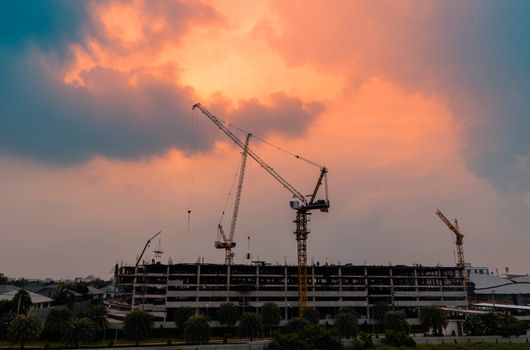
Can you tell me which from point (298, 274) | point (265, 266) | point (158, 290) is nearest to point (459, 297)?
point (298, 274)

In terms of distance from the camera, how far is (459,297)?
6496 inches

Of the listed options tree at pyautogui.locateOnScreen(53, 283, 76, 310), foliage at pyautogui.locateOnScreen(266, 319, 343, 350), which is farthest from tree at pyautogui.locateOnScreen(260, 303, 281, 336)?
tree at pyautogui.locateOnScreen(53, 283, 76, 310)

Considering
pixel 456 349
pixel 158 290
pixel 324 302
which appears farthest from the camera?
pixel 324 302

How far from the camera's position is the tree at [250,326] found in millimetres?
104562

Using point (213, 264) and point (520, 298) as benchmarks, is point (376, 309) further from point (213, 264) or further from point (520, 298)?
point (520, 298)

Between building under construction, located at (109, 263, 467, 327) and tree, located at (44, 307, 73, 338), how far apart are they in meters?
27.2

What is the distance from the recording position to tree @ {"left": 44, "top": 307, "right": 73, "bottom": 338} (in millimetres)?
107562

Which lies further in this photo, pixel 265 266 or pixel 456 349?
pixel 265 266

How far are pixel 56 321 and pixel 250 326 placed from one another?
5022cm

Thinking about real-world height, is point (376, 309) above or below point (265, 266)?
below

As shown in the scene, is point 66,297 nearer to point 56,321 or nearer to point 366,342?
point 56,321

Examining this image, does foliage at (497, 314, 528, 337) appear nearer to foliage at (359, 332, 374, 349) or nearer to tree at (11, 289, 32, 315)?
foliage at (359, 332, 374, 349)

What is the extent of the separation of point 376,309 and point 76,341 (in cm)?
9662

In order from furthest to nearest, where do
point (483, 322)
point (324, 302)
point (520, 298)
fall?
point (520, 298) < point (324, 302) < point (483, 322)
